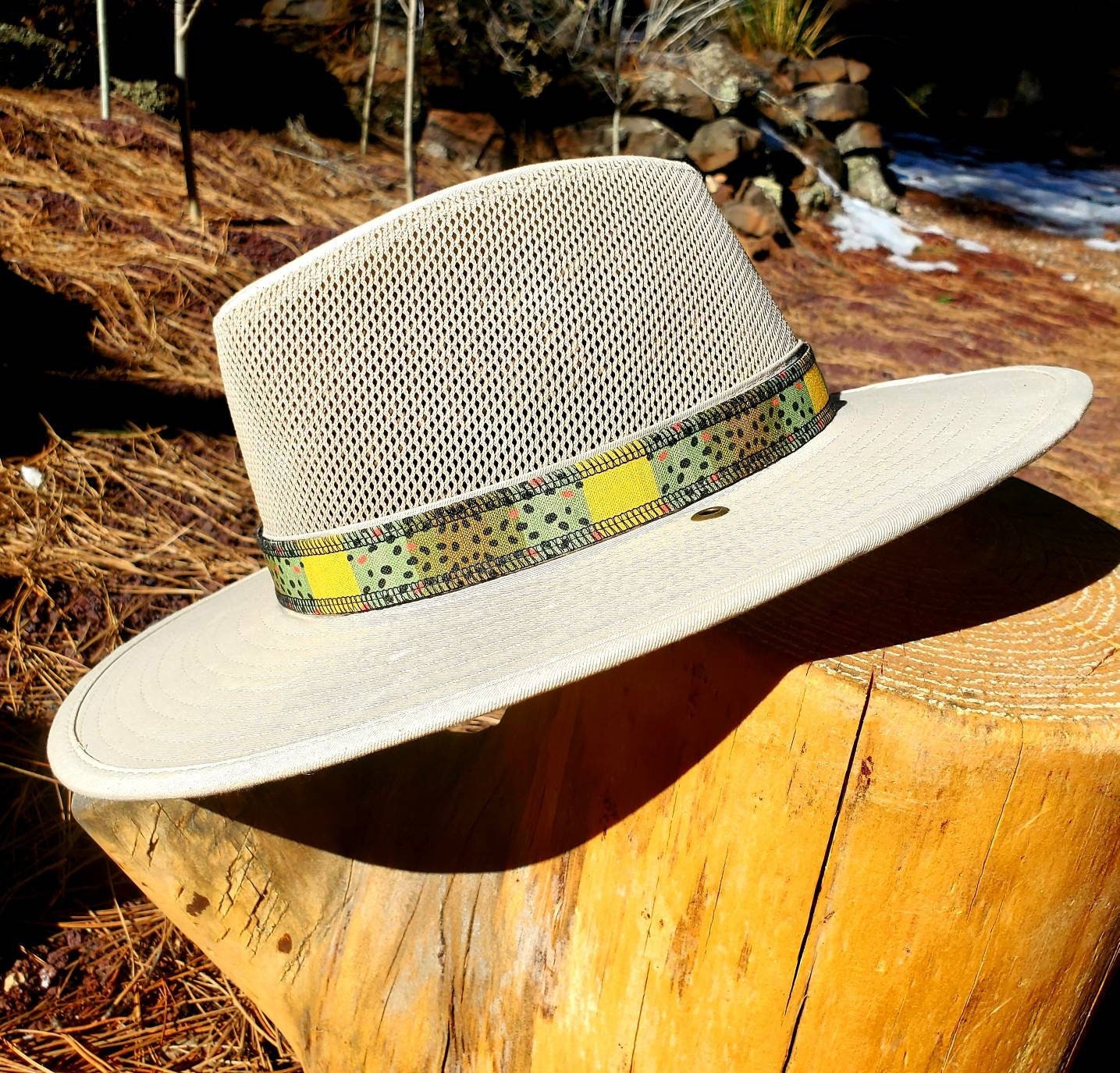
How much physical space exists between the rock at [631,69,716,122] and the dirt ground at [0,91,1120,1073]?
1.25m

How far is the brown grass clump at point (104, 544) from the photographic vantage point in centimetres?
255

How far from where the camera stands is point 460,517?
1.40 metres

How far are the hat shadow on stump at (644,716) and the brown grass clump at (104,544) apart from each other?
3.41 ft

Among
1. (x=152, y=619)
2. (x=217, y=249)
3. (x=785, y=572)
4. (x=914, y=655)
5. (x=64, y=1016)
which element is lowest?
(x=64, y=1016)

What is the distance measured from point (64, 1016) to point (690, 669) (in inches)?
60.5

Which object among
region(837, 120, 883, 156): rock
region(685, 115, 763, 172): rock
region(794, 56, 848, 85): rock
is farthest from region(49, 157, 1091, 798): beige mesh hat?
region(794, 56, 848, 85): rock

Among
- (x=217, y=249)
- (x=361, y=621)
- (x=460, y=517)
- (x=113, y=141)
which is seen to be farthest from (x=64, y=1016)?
(x=113, y=141)

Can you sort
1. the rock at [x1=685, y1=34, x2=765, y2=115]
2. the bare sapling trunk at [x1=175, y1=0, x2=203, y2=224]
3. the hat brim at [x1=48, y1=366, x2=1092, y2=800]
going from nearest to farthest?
the hat brim at [x1=48, y1=366, x2=1092, y2=800] → the bare sapling trunk at [x1=175, y1=0, x2=203, y2=224] → the rock at [x1=685, y1=34, x2=765, y2=115]

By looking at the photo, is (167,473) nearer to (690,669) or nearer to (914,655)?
(690,669)

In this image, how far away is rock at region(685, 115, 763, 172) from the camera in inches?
278

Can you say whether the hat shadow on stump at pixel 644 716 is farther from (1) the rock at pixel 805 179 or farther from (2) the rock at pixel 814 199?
(1) the rock at pixel 805 179

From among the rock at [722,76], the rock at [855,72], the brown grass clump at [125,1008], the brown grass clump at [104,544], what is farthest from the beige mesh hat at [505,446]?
the rock at [855,72]

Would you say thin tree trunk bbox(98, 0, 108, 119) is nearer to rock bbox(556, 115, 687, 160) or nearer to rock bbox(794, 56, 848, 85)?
rock bbox(556, 115, 687, 160)

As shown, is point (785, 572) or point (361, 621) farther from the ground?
point (785, 572)
